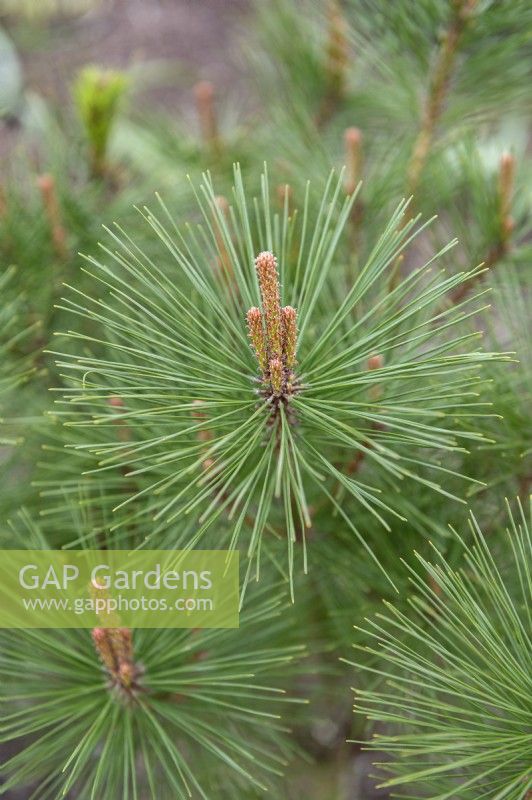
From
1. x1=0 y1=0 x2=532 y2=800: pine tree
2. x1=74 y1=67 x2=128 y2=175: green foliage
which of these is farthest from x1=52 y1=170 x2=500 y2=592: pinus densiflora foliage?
x1=74 y1=67 x2=128 y2=175: green foliage

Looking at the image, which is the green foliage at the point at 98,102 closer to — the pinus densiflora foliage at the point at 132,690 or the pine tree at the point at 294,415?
the pine tree at the point at 294,415

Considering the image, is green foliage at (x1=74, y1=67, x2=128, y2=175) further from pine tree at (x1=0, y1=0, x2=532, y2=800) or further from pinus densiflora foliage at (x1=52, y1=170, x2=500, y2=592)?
pinus densiflora foliage at (x1=52, y1=170, x2=500, y2=592)

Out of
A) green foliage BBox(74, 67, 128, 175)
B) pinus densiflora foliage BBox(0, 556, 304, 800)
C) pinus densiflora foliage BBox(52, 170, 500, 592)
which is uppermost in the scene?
green foliage BBox(74, 67, 128, 175)

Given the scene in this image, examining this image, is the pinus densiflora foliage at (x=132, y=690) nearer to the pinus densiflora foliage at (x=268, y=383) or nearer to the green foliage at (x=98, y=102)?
the pinus densiflora foliage at (x=268, y=383)

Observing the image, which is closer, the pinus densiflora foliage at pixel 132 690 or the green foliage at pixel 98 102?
the pinus densiflora foliage at pixel 132 690

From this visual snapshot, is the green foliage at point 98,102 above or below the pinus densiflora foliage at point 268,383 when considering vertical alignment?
above

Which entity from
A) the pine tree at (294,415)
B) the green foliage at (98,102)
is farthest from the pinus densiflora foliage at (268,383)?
the green foliage at (98,102)

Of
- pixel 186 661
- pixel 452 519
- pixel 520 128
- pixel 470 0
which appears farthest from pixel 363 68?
pixel 520 128

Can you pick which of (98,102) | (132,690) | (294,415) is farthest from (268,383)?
(98,102)

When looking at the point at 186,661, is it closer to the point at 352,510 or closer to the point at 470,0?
the point at 352,510

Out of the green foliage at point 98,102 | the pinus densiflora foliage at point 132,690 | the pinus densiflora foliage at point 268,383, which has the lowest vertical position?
the pinus densiflora foliage at point 132,690

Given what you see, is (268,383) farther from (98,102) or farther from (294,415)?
(98,102)
